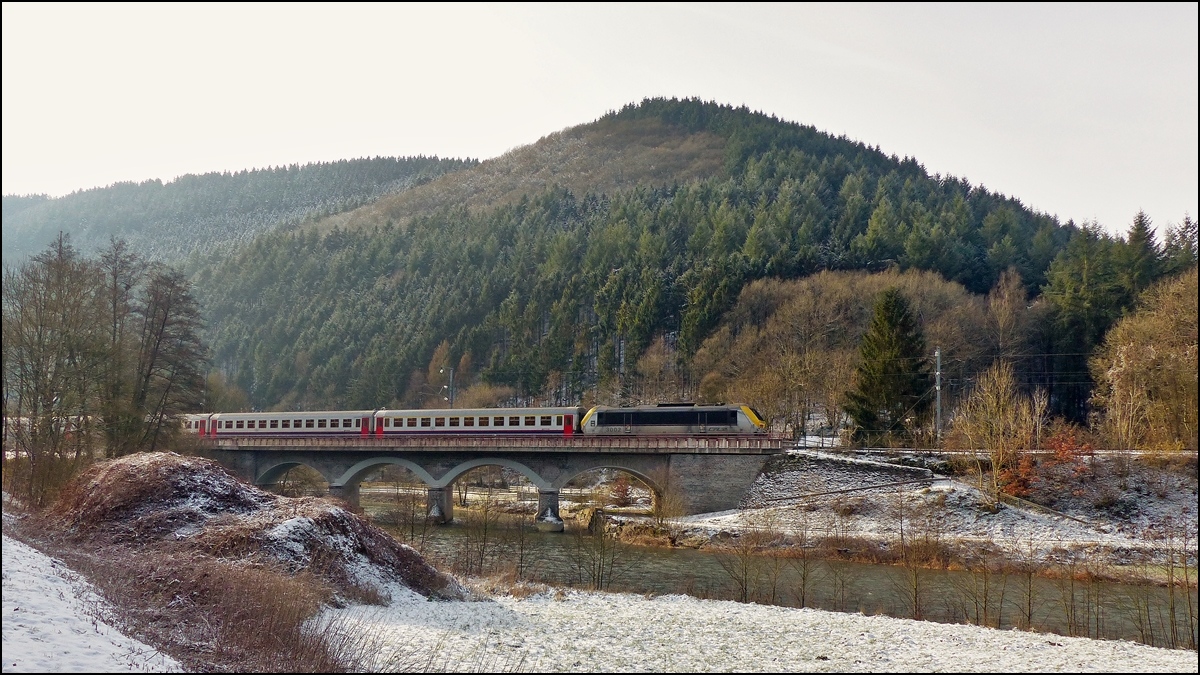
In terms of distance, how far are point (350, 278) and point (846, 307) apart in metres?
83.1

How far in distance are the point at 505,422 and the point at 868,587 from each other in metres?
29.1

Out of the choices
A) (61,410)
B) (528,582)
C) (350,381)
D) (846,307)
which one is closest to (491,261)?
(350,381)

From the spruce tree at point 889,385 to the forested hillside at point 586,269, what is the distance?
61.4 feet

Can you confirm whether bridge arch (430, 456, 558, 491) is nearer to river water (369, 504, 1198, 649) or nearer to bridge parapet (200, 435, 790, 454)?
bridge parapet (200, 435, 790, 454)

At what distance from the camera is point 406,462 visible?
2125 inches

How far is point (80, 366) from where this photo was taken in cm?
3306

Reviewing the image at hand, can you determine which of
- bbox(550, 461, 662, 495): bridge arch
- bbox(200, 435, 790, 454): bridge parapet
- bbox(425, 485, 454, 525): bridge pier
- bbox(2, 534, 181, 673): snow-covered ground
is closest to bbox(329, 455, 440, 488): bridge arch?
bbox(425, 485, 454, 525): bridge pier

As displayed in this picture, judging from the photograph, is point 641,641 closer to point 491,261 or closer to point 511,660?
point 511,660

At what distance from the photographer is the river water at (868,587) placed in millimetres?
21156

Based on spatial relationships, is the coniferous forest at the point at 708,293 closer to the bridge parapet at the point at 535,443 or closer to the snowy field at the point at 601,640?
the snowy field at the point at 601,640

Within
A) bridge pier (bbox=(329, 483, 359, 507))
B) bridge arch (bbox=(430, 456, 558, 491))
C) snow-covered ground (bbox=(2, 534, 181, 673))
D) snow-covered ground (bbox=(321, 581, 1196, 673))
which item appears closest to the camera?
snow-covered ground (bbox=(2, 534, 181, 673))

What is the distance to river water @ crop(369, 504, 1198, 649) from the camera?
21.2m

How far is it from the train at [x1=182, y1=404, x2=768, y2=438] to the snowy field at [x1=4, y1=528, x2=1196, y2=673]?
1018 inches

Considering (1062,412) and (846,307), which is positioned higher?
(846,307)
